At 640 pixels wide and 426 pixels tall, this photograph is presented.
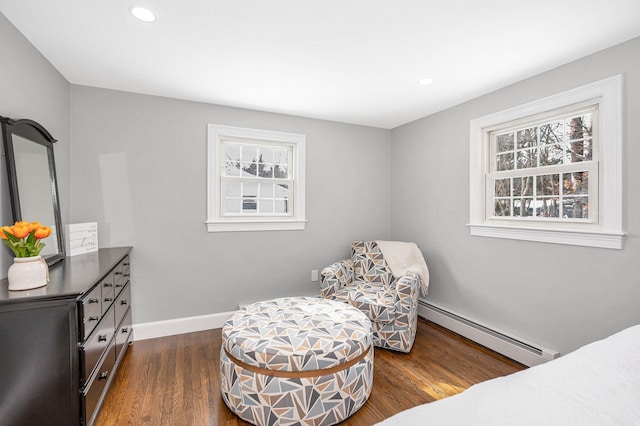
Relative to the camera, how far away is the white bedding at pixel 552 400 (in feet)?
2.48

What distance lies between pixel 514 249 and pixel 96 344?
3.20m

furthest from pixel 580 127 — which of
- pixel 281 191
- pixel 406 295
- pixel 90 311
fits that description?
pixel 90 311

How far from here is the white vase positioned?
1525 mm

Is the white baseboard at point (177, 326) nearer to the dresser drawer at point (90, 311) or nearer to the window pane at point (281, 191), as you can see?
the dresser drawer at point (90, 311)

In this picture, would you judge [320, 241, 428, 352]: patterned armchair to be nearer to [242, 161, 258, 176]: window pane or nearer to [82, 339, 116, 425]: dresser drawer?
[242, 161, 258, 176]: window pane

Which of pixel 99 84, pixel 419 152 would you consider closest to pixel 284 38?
pixel 99 84

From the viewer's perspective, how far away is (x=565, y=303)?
237 cm

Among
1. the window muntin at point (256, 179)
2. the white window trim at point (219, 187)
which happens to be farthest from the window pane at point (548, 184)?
the window muntin at point (256, 179)

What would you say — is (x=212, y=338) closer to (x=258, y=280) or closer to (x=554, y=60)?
(x=258, y=280)

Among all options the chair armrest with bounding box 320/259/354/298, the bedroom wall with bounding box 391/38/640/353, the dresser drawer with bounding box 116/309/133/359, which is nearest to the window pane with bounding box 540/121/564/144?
the bedroom wall with bounding box 391/38/640/353

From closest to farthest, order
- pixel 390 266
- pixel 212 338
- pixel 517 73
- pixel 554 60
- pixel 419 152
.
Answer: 1. pixel 554 60
2. pixel 517 73
3. pixel 212 338
4. pixel 390 266
5. pixel 419 152

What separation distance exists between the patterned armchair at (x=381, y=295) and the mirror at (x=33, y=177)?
2.25 m

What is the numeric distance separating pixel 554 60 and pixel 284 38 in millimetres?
2020

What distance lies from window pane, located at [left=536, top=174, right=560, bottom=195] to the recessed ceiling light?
3124 millimetres
